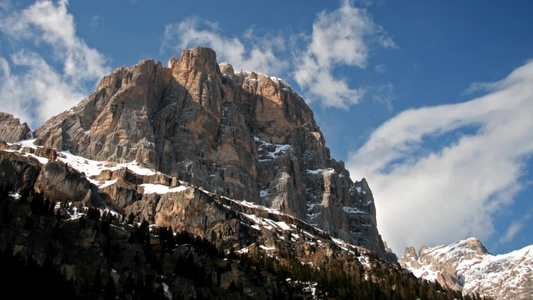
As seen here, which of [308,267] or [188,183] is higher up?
[188,183]

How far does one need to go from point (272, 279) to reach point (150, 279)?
3067cm

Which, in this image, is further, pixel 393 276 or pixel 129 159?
pixel 129 159

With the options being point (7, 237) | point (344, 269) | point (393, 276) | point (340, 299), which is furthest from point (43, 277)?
point (393, 276)

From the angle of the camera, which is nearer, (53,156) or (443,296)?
(443,296)

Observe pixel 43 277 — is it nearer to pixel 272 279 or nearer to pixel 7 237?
pixel 7 237

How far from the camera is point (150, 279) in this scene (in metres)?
109

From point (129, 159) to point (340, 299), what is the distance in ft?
318

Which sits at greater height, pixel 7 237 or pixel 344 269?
pixel 344 269

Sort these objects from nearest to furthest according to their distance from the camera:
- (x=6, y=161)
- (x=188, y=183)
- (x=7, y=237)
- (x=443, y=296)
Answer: (x=7, y=237), (x=443, y=296), (x=6, y=161), (x=188, y=183)

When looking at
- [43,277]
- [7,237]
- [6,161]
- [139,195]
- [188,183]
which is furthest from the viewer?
[188,183]

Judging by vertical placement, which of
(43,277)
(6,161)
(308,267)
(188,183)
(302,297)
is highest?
(188,183)

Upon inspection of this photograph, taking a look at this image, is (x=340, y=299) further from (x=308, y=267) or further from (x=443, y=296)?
(x=443, y=296)

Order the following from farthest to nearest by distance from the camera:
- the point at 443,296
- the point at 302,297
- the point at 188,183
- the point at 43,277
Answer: the point at 188,183, the point at 443,296, the point at 302,297, the point at 43,277

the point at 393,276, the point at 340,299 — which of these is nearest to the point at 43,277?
the point at 340,299
